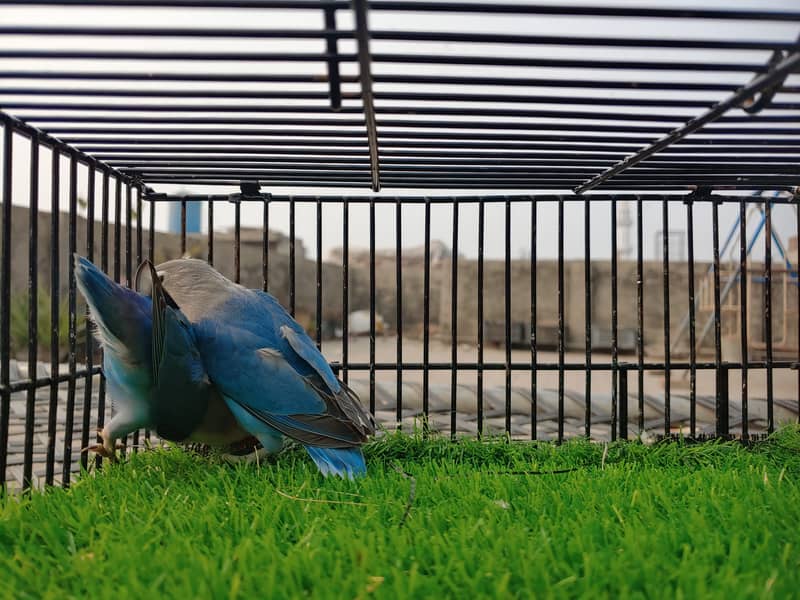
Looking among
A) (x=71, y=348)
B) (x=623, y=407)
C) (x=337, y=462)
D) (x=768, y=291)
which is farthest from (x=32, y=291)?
(x=768, y=291)

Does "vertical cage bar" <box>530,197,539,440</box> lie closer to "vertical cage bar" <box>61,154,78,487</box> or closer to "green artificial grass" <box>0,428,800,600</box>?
"green artificial grass" <box>0,428,800,600</box>

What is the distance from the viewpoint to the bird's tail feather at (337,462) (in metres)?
2.46

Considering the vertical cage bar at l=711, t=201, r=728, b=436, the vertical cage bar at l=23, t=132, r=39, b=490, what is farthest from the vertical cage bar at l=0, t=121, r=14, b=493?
the vertical cage bar at l=711, t=201, r=728, b=436

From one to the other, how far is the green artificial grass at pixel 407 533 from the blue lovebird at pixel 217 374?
0.17 metres

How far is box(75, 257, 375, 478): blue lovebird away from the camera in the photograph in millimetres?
2260

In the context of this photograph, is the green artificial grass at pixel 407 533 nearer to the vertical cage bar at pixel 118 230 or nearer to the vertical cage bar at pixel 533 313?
the vertical cage bar at pixel 533 313

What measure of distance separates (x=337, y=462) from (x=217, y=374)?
1.83ft

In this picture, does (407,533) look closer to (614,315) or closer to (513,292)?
(614,315)

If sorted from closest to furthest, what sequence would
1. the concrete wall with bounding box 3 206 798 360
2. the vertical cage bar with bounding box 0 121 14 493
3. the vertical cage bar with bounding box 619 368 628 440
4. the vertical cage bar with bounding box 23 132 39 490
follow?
the vertical cage bar with bounding box 0 121 14 493 < the vertical cage bar with bounding box 23 132 39 490 < the vertical cage bar with bounding box 619 368 628 440 < the concrete wall with bounding box 3 206 798 360

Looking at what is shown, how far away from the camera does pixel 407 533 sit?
1.79m

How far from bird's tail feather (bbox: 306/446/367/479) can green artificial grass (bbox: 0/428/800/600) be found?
69mm

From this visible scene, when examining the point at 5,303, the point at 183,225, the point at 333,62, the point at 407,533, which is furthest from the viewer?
the point at 183,225

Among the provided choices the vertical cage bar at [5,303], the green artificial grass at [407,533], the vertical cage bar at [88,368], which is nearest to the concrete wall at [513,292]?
the vertical cage bar at [88,368]

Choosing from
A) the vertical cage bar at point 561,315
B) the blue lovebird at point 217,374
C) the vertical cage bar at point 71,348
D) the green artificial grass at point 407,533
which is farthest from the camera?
the vertical cage bar at point 561,315
